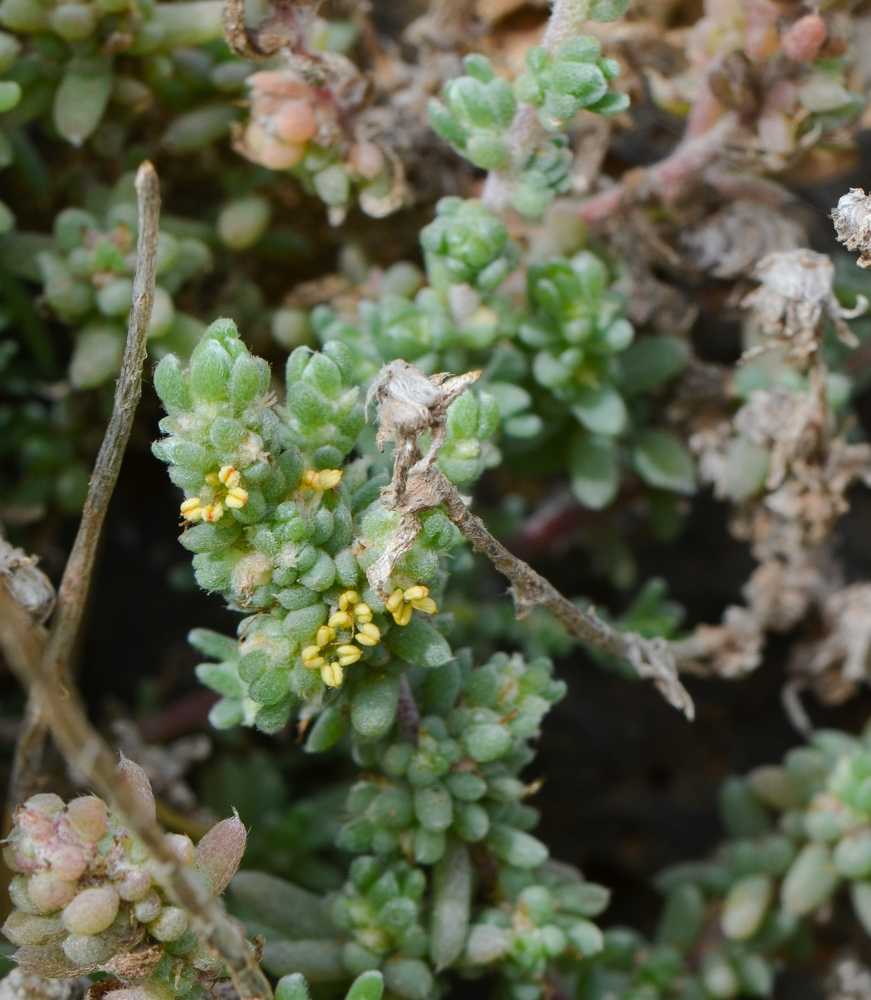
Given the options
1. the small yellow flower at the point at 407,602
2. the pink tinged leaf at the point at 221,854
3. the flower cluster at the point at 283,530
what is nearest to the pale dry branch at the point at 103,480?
the flower cluster at the point at 283,530

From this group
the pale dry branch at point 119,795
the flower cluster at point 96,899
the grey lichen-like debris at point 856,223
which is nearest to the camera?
the pale dry branch at point 119,795

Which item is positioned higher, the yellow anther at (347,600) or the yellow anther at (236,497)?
the yellow anther at (236,497)

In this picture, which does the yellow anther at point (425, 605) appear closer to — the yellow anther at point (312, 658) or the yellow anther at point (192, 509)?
the yellow anther at point (312, 658)

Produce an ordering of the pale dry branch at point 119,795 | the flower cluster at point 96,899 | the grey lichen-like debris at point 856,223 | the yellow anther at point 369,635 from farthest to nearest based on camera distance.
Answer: the grey lichen-like debris at point 856,223 → the yellow anther at point 369,635 → the flower cluster at point 96,899 → the pale dry branch at point 119,795

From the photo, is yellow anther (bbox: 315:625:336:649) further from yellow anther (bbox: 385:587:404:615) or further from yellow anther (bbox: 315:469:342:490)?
yellow anther (bbox: 315:469:342:490)

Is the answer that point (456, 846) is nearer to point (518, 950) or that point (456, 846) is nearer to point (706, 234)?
point (518, 950)

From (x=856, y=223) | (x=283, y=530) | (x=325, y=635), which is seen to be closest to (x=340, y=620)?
(x=325, y=635)

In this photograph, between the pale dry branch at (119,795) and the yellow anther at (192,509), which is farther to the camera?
the yellow anther at (192,509)

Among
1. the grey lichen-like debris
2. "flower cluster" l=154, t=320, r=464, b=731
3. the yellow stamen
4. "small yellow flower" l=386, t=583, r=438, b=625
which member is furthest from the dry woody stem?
the grey lichen-like debris

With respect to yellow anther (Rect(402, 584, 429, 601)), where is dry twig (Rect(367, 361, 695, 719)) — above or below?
above
